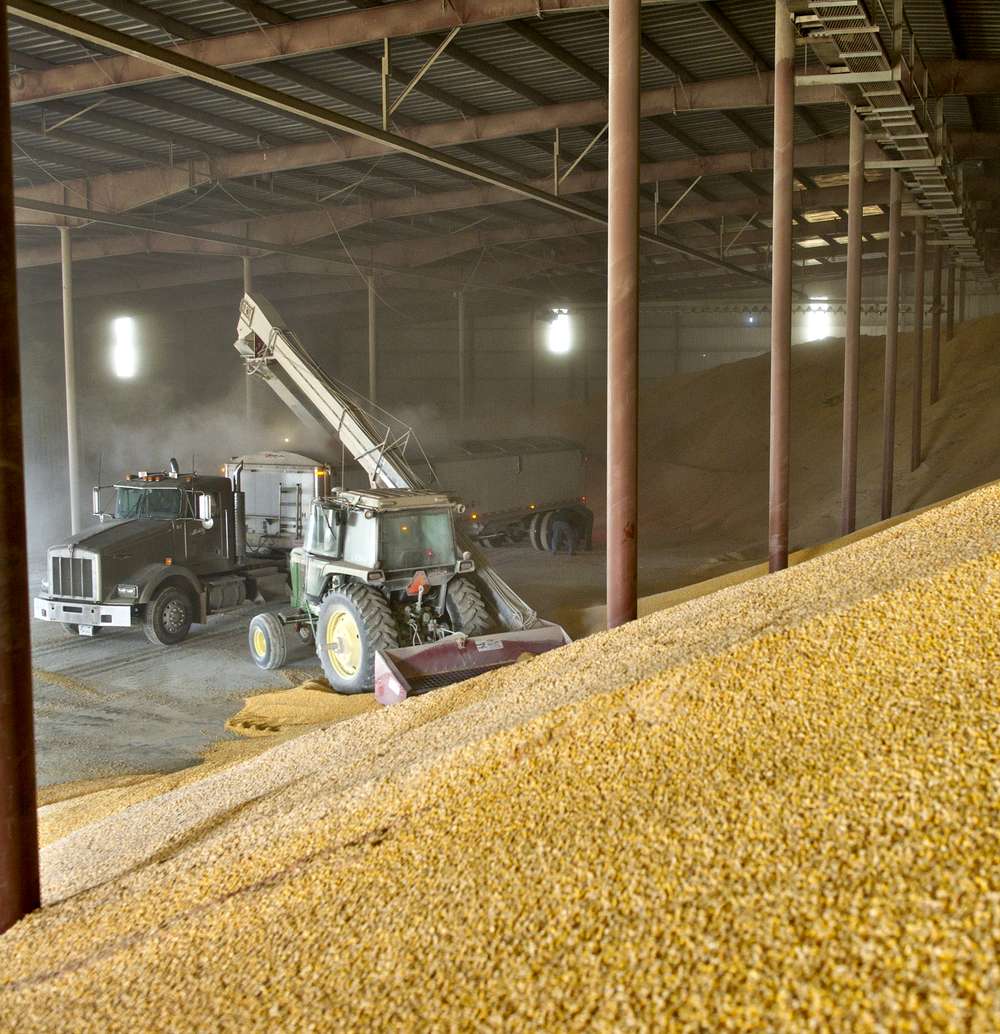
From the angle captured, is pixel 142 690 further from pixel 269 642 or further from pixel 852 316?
pixel 852 316

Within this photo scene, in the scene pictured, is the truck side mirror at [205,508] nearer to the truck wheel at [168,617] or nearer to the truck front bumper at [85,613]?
the truck wheel at [168,617]

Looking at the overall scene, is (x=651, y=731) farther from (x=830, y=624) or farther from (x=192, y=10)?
(x=192, y=10)

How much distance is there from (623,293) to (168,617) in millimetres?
8915

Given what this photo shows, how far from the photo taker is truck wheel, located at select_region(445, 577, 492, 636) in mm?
11625

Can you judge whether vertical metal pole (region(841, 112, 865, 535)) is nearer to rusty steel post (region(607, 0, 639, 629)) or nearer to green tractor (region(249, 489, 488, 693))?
green tractor (region(249, 489, 488, 693))

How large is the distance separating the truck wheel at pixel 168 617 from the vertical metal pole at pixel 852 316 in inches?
383

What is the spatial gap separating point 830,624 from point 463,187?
18741 millimetres

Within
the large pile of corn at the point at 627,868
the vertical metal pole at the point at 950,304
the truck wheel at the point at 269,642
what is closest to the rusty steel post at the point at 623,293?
the large pile of corn at the point at 627,868

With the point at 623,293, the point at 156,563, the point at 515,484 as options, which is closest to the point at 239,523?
the point at 156,563

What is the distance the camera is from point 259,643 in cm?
1294

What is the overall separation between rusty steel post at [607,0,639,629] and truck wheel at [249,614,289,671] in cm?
569

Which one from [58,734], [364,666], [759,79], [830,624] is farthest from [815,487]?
[830,624]

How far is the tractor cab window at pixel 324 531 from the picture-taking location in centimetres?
1232

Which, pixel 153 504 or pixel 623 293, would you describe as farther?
pixel 153 504
